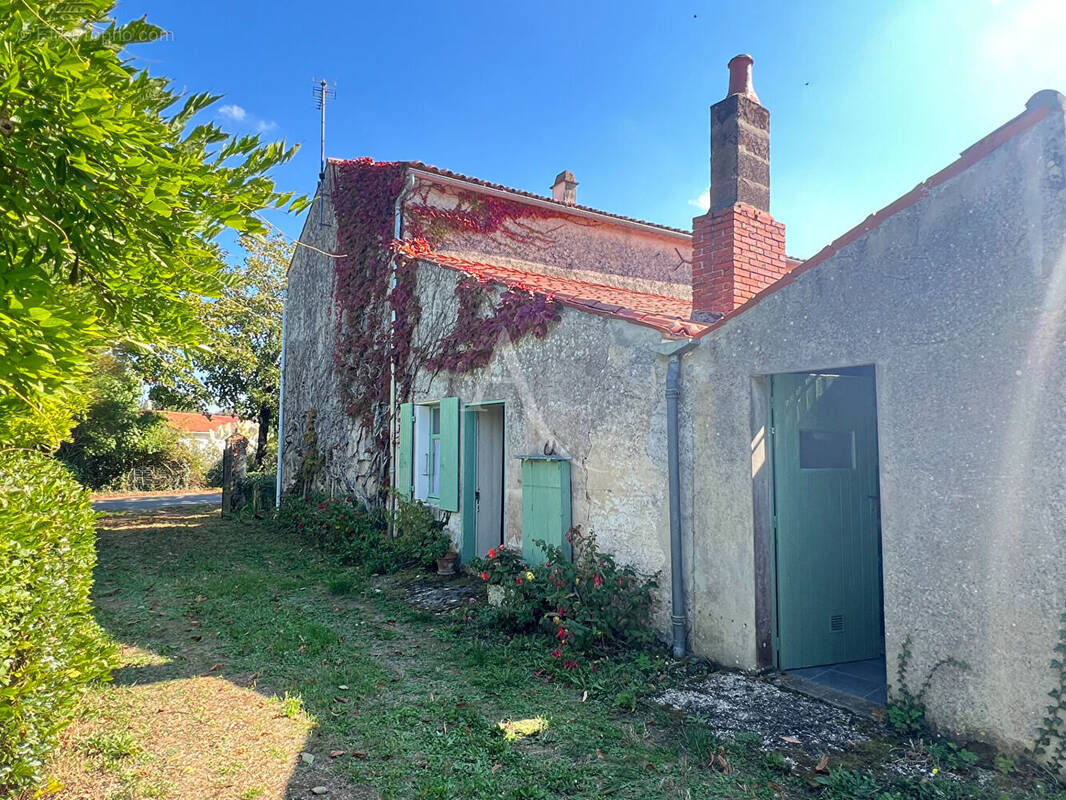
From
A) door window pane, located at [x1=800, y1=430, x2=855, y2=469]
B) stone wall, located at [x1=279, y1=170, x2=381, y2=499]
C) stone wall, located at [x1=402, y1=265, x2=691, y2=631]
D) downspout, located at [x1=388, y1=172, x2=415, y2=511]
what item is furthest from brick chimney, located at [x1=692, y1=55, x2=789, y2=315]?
stone wall, located at [x1=279, y1=170, x2=381, y2=499]

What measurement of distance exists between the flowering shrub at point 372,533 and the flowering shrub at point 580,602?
2.65 m

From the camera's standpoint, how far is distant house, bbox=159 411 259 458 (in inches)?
1020

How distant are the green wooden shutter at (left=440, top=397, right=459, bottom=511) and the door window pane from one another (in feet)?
14.8

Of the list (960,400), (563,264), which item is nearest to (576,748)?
(960,400)

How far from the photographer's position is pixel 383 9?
8359mm

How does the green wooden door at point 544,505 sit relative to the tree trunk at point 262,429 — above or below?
below

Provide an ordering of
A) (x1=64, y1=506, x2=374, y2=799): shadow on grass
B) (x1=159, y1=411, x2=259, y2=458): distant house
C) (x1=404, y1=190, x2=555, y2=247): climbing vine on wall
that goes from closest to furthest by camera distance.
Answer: (x1=64, y1=506, x2=374, y2=799): shadow on grass, (x1=404, y1=190, x2=555, y2=247): climbing vine on wall, (x1=159, y1=411, x2=259, y2=458): distant house

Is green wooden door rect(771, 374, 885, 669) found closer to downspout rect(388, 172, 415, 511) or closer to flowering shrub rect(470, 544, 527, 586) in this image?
flowering shrub rect(470, 544, 527, 586)

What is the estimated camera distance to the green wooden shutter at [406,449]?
9562 millimetres

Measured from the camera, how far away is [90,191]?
2.21 meters

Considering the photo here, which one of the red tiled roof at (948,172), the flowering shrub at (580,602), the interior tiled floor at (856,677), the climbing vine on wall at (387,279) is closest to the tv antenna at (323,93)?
the climbing vine on wall at (387,279)

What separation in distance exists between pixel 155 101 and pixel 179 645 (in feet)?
17.4

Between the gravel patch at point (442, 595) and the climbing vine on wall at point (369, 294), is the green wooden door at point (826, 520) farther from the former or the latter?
the climbing vine on wall at point (369, 294)

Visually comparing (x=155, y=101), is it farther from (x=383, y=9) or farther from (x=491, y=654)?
(x=383, y=9)
